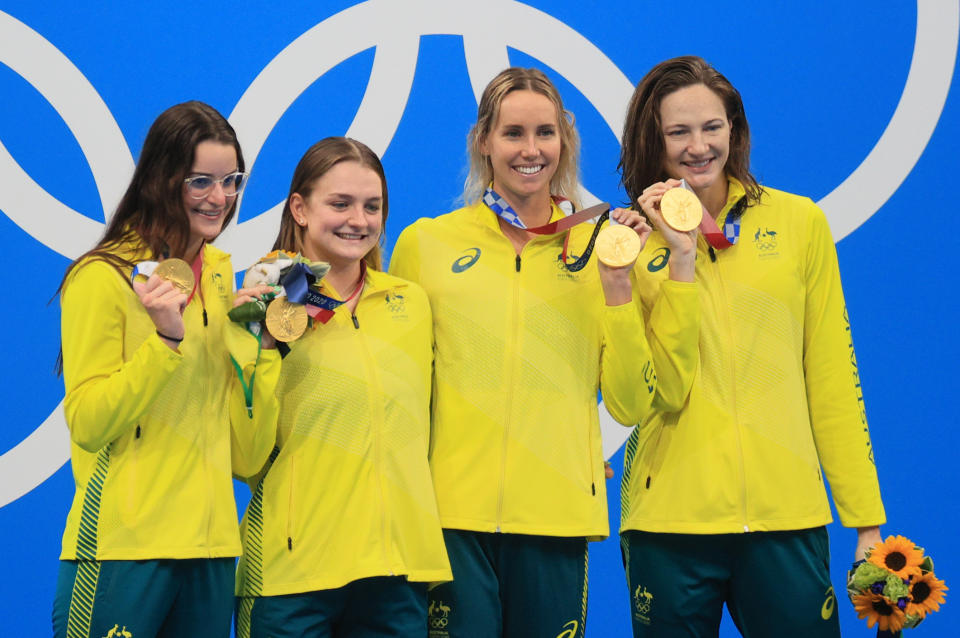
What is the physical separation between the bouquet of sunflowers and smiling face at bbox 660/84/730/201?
1.06 metres

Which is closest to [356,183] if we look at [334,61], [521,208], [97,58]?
[521,208]

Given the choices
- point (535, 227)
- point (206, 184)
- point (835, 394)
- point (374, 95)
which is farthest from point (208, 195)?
point (374, 95)

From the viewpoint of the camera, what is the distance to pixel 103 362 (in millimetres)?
2426

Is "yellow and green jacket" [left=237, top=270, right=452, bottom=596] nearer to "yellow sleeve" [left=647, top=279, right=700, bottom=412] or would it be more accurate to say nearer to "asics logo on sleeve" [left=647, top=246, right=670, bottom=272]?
"yellow sleeve" [left=647, top=279, right=700, bottom=412]

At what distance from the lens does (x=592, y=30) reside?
14.3 feet

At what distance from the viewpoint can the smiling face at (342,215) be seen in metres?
2.76

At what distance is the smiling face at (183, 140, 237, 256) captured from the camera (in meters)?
2.57

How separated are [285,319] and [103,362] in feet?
1.36

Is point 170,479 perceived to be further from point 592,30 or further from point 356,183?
point 592,30

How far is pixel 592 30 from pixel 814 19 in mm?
914

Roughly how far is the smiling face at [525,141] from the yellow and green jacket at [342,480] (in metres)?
0.58

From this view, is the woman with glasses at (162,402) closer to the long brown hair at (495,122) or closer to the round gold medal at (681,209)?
the long brown hair at (495,122)

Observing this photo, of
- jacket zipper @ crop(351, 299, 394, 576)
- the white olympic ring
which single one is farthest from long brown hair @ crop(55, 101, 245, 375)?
the white olympic ring

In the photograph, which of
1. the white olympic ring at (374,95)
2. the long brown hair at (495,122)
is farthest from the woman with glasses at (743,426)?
the white olympic ring at (374,95)
